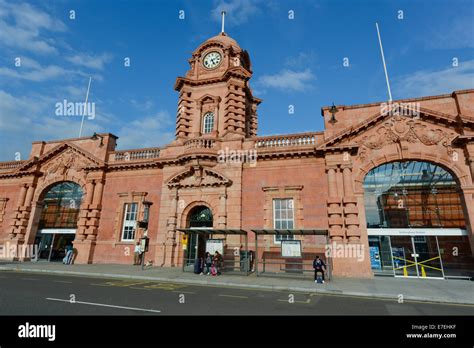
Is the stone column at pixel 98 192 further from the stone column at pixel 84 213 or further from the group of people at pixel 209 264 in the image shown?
the group of people at pixel 209 264

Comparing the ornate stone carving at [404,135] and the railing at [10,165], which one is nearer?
the ornate stone carving at [404,135]

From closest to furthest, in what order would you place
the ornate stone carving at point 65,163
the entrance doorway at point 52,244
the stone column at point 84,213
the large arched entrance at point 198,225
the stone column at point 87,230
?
the large arched entrance at point 198,225 < the stone column at point 87,230 < the stone column at point 84,213 < the entrance doorway at point 52,244 < the ornate stone carving at point 65,163

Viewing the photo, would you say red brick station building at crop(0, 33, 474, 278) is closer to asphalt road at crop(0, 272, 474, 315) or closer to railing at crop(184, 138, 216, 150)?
railing at crop(184, 138, 216, 150)

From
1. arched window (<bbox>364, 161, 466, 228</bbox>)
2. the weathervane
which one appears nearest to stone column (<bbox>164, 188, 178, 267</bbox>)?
the weathervane

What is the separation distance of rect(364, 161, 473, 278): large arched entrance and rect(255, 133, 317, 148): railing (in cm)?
492

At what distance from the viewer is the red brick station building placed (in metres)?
16.9

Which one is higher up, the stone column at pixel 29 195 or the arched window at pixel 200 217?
the stone column at pixel 29 195

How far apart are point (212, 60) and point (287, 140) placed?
43.9 ft

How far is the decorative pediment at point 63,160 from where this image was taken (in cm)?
2465

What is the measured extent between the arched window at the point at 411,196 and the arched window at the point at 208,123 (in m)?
14.4

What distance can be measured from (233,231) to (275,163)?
6.33m

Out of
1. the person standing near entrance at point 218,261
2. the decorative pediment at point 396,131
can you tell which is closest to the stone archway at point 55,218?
the person standing near entrance at point 218,261
